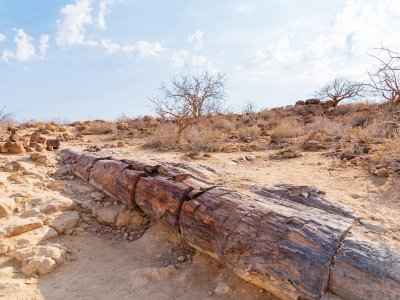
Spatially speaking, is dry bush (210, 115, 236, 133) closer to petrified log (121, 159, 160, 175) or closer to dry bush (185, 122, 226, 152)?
dry bush (185, 122, 226, 152)

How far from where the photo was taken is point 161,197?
3.60 metres

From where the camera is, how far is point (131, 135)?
998 cm

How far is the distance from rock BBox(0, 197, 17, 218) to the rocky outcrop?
1.01 metres

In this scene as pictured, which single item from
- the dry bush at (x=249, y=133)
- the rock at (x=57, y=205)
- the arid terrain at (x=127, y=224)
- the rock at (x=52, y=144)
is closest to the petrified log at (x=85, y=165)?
the arid terrain at (x=127, y=224)

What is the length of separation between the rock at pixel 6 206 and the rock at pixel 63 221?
434 millimetres

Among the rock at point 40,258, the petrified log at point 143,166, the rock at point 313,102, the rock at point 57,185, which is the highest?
the rock at point 313,102

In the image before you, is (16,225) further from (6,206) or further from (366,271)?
(366,271)

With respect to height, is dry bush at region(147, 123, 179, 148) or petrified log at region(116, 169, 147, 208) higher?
dry bush at region(147, 123, 179, 148)

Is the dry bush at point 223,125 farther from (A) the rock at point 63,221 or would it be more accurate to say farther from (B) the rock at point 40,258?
(B) the rock at point 40,258

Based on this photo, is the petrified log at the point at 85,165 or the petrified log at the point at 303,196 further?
the petrified log at the point at 85,165

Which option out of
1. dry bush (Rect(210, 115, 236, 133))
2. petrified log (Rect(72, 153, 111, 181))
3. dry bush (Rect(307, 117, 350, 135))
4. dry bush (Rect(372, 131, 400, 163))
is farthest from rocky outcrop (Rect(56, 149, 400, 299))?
dry bush (Rect(210, 115, 236, 133))

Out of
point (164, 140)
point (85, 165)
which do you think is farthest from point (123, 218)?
point (164, 140)

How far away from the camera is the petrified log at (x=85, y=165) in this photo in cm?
494

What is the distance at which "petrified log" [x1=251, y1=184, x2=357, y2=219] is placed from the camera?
294 centimetres
